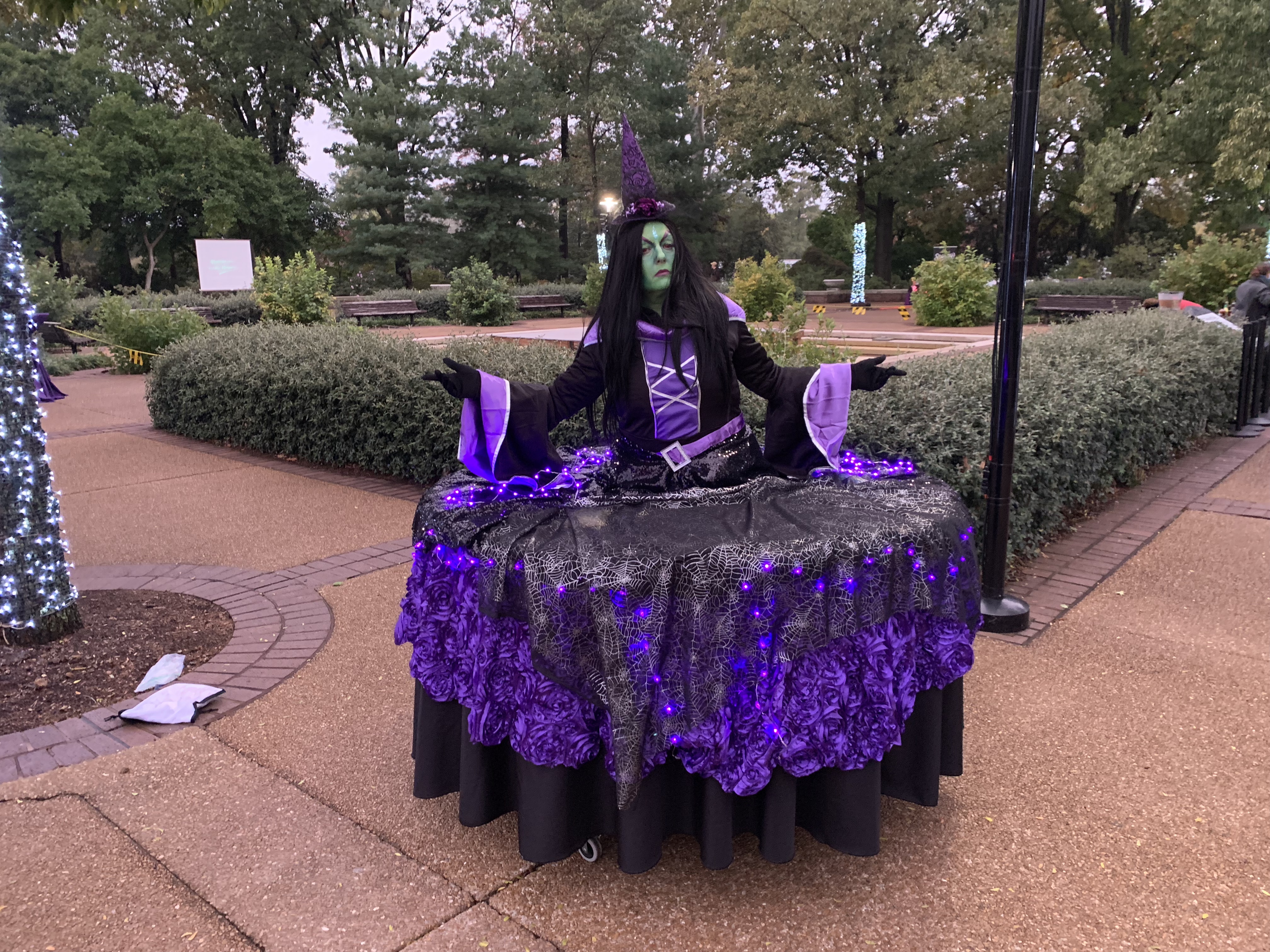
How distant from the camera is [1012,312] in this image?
146 inches

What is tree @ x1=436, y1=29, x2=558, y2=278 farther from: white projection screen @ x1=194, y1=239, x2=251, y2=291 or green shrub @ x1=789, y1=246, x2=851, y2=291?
green shrub @ x1=789, y1=246, x2=851, y2=291

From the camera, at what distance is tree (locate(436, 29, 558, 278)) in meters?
32.2

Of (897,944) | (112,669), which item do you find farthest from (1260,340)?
(112,669)

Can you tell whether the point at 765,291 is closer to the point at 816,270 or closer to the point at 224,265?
the point at 224,265

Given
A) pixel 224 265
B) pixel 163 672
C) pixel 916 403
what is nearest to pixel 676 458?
pixel 163 672

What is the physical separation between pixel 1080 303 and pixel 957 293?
436 cm

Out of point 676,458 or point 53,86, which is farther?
point 53,86

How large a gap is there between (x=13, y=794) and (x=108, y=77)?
4273cm

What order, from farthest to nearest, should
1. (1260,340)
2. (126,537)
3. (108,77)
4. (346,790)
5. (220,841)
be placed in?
1. (108,77)
2. (1260,340)
3. (126,537)
4. (346,790)
5. (220,841)

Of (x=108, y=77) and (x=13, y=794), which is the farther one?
(x=108, y=77)

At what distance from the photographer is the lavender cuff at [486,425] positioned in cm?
258

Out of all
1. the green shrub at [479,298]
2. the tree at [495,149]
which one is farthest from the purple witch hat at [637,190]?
the tree at [495,149]

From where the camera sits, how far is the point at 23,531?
3.79 meters

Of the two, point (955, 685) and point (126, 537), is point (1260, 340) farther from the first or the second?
point (126, 537)
